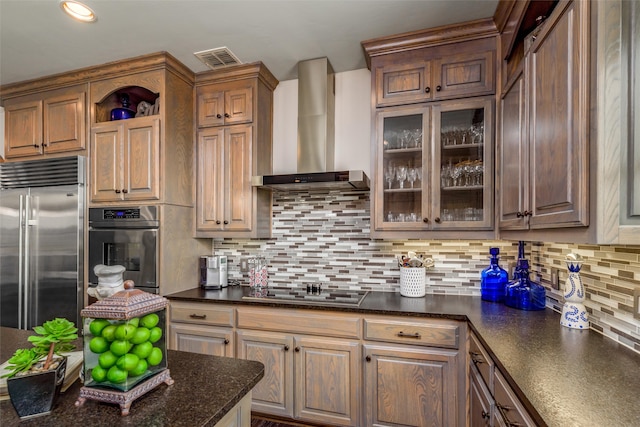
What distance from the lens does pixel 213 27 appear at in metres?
2.04

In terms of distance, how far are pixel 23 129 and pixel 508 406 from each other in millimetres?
3836

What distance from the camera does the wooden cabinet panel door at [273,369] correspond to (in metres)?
2.10

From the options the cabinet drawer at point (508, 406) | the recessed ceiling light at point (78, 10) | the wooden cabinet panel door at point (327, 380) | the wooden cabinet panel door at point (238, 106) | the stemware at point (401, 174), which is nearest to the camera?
the cabinet drawer at point (508, 406)

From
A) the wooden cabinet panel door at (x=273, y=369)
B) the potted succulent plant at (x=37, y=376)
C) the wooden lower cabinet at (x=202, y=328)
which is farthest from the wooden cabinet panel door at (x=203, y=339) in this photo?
the potted succulent plant at (x=37, y=376)

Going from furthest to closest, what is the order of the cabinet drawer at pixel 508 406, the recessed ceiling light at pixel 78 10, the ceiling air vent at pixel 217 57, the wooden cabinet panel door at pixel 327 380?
1. the ceiling air vent at pixel 217 57
2. the wooden cabinet panel door at pixel 327 380
3. the recessed ceiling light at pixel 78 10
4. the cabinet drawer at pixel 508 406

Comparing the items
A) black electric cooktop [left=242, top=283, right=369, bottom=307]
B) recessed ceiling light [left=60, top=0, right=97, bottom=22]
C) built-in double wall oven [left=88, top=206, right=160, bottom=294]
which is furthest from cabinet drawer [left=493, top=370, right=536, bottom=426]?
recessed ceiling light [left=60, top=0, right=97, bottom=22]

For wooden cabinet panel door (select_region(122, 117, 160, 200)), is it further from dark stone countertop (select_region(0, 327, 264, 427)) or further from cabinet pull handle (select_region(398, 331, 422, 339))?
cabinet pull handle (select_region(398, 331, 422, 339))

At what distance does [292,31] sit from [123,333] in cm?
198

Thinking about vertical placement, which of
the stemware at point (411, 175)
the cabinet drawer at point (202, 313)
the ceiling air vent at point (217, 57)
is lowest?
the cabinet drawer at point (202, 313)

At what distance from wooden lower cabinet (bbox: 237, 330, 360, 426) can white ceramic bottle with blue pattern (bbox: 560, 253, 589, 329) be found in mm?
1087

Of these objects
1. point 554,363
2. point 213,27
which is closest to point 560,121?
point 554,363

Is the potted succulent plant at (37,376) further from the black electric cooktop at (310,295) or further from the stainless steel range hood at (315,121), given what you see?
the stainless steel range hood at (315,121)

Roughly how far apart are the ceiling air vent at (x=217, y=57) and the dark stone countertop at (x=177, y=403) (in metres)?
2.05

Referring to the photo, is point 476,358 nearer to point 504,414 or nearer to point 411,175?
point 504,414
